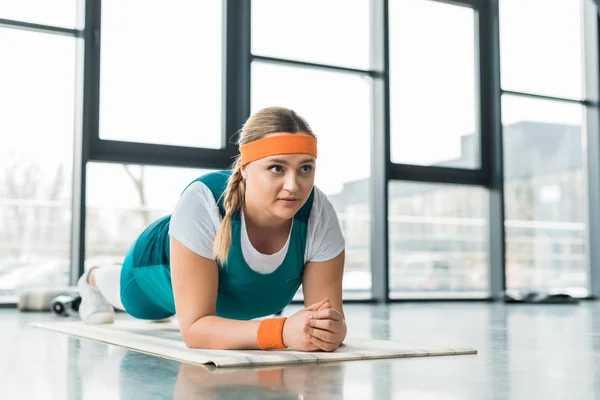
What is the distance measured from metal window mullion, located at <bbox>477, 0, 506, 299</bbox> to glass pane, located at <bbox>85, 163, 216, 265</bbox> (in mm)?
2317

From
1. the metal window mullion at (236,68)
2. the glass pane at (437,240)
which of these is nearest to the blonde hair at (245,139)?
the metal window mullion at (236,68)

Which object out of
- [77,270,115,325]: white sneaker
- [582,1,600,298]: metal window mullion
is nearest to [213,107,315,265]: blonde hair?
[77,270,115,325]: white sneaker

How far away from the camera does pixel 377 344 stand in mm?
2123

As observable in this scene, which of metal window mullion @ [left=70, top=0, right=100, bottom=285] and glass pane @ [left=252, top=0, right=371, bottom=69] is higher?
glass pane @ [left=252, top=0, right=371, bottom=69]

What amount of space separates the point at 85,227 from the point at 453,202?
2.60 metres

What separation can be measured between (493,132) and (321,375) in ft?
14.3

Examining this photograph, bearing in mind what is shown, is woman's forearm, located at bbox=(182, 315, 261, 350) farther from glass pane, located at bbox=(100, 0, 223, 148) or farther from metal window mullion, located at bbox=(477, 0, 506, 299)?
metal window mullion, located at bbox=(477, 0, 506, 299)

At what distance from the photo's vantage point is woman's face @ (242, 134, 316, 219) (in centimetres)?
173

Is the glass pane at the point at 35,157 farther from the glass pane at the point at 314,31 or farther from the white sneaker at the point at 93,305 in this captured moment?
the white sneaker at the point at 93,305

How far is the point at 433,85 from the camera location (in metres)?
5.45

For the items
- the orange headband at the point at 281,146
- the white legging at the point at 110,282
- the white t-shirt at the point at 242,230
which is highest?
the orange headband at the point at 281,146

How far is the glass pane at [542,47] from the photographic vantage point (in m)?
5.75

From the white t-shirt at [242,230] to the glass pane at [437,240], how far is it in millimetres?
3219

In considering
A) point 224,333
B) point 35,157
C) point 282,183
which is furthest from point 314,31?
point 224,333
